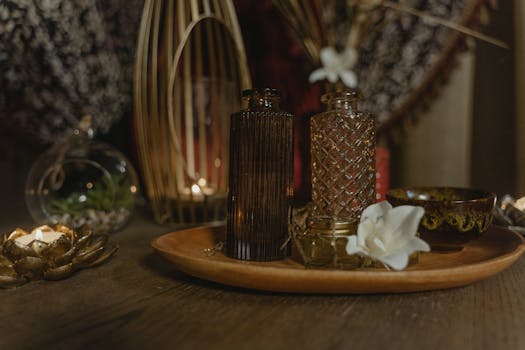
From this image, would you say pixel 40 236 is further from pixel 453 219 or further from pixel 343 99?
pixel 453 219

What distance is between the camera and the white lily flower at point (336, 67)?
2.82ft

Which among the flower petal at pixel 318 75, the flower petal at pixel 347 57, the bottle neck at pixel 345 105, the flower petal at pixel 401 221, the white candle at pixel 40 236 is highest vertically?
the flower petal at pixel 347 57

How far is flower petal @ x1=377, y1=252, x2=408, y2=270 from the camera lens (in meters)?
0.48

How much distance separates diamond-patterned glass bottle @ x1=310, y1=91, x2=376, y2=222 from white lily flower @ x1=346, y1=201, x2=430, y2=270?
0.09 meters

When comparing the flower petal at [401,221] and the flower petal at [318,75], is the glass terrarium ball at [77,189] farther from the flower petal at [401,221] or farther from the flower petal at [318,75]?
the flower petal at [401,221]

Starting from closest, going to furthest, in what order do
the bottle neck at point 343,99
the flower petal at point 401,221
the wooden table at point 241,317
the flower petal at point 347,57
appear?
1. the wooden table at point 241,317
2. the flower petal at point 401,221
3. the bottle neck at point 343,99
4. the flower petal at point 347,57

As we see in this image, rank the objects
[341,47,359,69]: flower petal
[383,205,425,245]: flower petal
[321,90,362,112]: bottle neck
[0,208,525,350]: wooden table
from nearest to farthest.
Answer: [0,208,525,350]: wooden table
[383,205,425,245]: flower petal
[321,90,362,112]: bottle neck
[341,47,359,69]: flower petal

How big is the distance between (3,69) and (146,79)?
14.1 inches

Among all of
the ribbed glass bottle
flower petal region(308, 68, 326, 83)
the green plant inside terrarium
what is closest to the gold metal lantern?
the green plant inside terrarium

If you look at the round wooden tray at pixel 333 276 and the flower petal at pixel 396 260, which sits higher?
the flower petal at pixel 396 260

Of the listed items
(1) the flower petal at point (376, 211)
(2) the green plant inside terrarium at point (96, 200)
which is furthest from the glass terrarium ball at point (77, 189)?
(1) the flower petal at point (376, 211)

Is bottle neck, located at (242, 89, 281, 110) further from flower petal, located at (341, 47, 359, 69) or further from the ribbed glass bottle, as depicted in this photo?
flower petal, located at (341, 47, 359, 69)

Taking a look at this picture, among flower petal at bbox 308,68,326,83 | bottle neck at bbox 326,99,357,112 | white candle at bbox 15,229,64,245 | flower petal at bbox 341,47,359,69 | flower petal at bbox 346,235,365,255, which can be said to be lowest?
white candle at bbox 15,229,64,245

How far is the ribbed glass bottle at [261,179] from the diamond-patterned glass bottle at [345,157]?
65 millimetres
